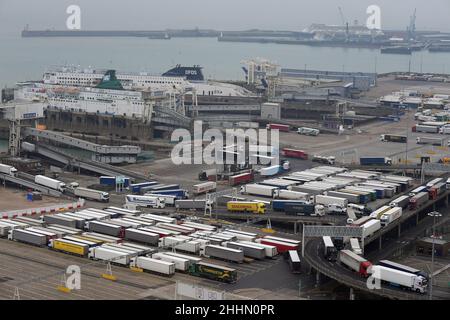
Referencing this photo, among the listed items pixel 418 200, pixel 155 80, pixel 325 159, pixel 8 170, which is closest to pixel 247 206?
pixel 418 200

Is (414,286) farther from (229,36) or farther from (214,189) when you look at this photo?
(229,36)

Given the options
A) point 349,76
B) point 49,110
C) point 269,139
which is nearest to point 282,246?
point 269,139

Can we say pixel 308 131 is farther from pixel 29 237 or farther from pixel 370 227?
pixel 29 237

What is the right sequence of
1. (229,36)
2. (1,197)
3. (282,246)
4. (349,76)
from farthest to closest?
(229,36) < (349,76) < (1,197) < (282,246)

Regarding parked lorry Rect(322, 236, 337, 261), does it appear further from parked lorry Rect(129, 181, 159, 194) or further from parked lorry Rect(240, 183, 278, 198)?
parked lorry Rect(129, 181, 159, 194)

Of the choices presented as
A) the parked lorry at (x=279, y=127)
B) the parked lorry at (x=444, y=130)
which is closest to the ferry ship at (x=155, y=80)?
the parked lorry at (x=279, y=127)

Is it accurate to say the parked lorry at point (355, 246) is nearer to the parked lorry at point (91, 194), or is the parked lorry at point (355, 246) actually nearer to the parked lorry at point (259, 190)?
the parked lorry at point (259, 190)
